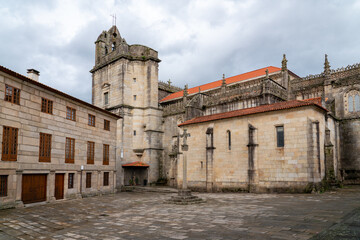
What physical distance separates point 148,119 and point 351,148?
80.5 feet

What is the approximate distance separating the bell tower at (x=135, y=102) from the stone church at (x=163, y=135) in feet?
0.47

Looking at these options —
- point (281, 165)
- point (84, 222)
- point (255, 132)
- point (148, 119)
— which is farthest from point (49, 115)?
point (148, 119)

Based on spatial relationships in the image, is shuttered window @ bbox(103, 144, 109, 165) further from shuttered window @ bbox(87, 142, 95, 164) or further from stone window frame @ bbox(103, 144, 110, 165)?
shuttered window @ bbox(87, 142, 95, 164)

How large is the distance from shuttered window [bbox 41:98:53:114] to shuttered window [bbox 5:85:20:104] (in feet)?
7.12

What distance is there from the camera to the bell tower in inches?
1496

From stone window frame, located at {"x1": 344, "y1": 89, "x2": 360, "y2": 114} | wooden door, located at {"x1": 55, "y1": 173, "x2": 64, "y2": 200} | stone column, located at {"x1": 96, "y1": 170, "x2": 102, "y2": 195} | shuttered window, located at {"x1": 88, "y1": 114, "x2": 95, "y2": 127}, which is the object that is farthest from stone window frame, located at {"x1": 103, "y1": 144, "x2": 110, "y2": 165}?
stone window frame, located at {"x1": 344, "y1": 89, "x2": 360, "y2": 114}

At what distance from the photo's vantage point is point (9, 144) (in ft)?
51.6

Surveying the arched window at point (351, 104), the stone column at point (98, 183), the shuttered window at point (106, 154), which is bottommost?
the stone column at point (98, 183)

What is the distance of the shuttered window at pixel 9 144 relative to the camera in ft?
50.5

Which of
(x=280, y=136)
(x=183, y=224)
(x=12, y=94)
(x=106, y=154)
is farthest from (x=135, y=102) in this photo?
(x=183, y=224)

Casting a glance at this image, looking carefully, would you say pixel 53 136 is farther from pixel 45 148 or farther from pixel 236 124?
pixel 236 124

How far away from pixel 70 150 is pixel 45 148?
8.93 feet

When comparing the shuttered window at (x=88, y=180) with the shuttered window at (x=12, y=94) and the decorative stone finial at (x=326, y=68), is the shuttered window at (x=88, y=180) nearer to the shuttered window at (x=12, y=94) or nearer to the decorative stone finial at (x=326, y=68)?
the shuttered window at (x=12, y=94)

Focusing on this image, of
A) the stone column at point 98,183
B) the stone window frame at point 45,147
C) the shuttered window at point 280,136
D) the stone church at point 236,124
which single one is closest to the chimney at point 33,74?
the stone window frame at point 45,147
